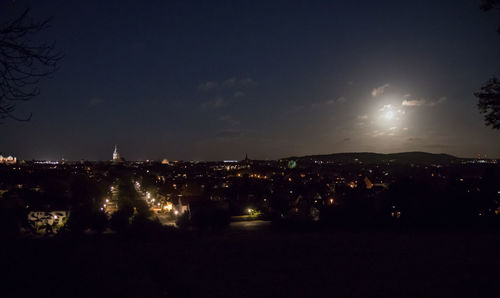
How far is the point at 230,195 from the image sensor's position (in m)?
26.3

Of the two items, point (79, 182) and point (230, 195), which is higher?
point (79, 182)

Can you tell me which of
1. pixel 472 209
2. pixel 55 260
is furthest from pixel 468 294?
pixel 472 209

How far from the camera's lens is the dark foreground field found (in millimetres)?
3035

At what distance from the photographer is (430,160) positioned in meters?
86.6

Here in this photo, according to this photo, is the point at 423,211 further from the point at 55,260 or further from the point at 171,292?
the point at 55,260

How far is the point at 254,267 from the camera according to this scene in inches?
151

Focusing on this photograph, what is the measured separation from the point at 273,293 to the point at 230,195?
2348cm

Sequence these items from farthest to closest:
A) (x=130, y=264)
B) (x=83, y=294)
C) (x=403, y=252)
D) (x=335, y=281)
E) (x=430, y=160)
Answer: (x=430, y=160) → (x=403, y=252) → (x=130, y=264) → (x=335, y=281) → (x=83, y=294)

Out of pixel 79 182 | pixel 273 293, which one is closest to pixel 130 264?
pixel 273 293

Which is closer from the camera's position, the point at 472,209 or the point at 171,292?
the point at 171,292

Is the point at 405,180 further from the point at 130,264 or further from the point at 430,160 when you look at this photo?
the point at 430,160

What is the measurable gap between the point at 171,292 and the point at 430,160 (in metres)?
96.7

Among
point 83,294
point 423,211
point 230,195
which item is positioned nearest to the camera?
point 83,294

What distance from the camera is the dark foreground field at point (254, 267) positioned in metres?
3.04
